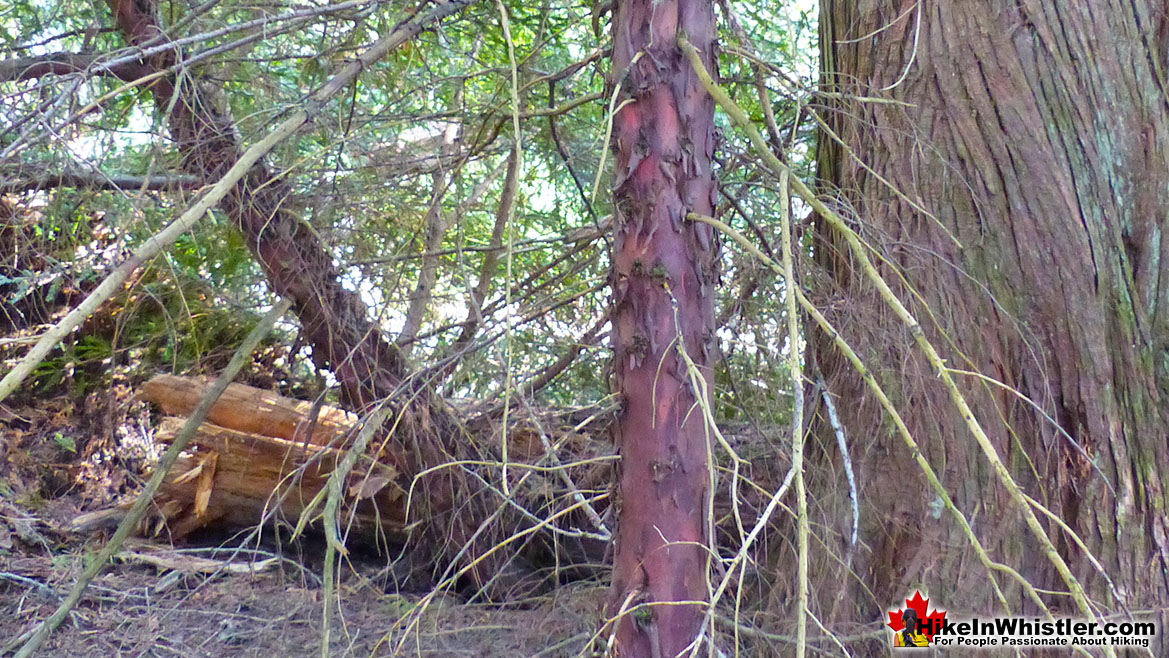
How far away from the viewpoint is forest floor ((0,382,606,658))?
3012 millimetres

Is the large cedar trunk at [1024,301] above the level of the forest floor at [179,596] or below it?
above

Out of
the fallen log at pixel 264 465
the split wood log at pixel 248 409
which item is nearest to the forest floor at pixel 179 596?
the fallen log at pixel 264 465

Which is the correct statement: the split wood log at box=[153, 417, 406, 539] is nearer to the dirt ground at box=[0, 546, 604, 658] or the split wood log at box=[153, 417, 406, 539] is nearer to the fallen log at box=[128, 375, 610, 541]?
the fallen log at box=[128, 375, 610, 541]

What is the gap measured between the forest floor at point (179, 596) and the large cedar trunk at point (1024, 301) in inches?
42.6

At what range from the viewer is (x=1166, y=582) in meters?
2.16

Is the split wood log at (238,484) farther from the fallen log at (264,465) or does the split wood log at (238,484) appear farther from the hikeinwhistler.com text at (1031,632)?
Result: the hikeinwhistler.com text at (1031,632)

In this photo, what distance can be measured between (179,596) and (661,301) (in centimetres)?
257

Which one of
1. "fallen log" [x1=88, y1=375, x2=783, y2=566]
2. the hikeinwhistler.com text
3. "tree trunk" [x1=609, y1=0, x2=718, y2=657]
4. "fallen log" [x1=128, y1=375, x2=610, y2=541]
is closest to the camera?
"tree trunk" [x1=609, y1=0, x2=718, y2=657]

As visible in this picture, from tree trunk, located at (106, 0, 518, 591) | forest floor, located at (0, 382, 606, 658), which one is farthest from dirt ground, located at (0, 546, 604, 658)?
tree trunk, located at (106, 0, 518, 591)

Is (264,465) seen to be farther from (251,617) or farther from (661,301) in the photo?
(661,301)

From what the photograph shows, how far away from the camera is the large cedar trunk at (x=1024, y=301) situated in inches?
86.4

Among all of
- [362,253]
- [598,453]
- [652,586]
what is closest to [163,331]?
[362,253]

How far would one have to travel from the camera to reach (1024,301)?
7.38 ft

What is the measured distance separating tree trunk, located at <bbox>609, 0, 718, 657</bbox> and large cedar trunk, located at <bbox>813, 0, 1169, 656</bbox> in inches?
19.0
